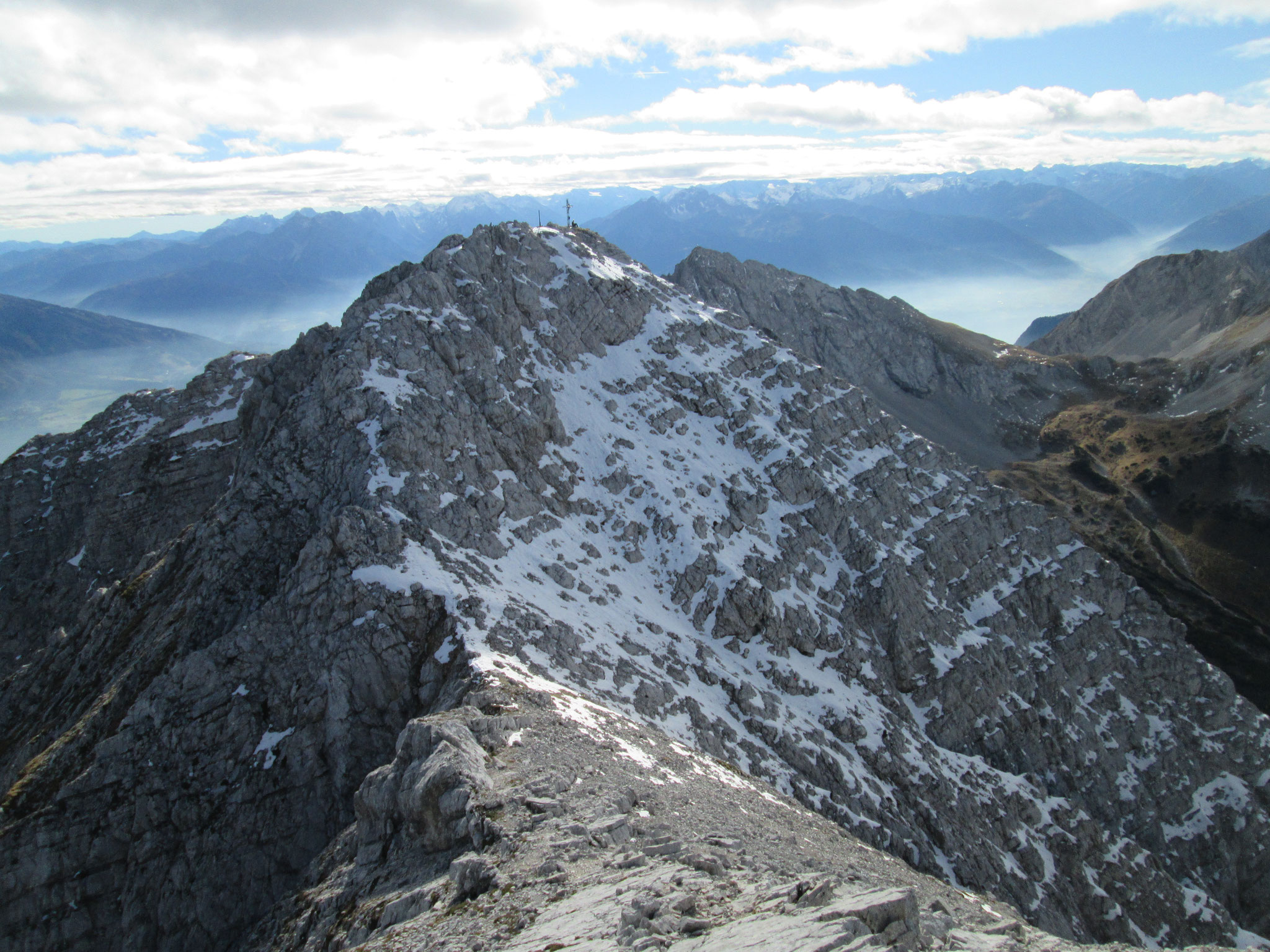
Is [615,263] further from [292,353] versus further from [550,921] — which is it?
[550,921]

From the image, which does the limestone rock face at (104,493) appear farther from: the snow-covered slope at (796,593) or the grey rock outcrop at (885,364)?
the grey rock outcrop at (885,364)

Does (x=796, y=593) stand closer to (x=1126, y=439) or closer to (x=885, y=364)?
(x=885, y=364)

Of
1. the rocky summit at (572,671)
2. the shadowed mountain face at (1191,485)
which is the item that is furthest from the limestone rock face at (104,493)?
the shadowed mountain face at (1191,485)

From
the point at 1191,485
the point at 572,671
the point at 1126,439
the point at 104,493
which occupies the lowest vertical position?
the point at 1191,485

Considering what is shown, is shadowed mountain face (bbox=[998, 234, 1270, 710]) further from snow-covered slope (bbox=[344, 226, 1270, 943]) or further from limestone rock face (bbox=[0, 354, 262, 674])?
limestone rock face (bbox=[0, 354, 262, 674])

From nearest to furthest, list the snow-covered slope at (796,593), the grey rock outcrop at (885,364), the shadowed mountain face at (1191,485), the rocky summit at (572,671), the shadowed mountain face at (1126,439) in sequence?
the rocky summit at (572,671) → the snow-covered slope at (796,593) → the shadowed mountain face at (1191,485) → the shadowed mountain face at (1126,439) → the grey rock outcrop at (885,364)

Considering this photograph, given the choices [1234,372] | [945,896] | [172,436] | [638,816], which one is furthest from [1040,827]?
[1234,372]

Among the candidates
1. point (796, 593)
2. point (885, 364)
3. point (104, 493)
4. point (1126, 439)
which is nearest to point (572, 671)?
point (796, 593)

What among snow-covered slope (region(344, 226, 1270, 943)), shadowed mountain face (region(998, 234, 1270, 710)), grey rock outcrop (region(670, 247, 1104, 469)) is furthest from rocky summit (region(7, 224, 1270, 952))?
grey rock outcrop (region(670, 247, 1104, 469))

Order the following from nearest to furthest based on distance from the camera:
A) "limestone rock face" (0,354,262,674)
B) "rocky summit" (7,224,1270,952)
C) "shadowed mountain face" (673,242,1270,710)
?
"rocky summit" (7,224,1270,952), "limestone rock face" (0,354,262,674), "shadowed mountain face" (673,242,1270,710)

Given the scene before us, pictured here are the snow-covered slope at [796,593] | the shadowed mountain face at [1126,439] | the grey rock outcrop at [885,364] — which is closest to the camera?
the snow-covered slope at [796,593]
